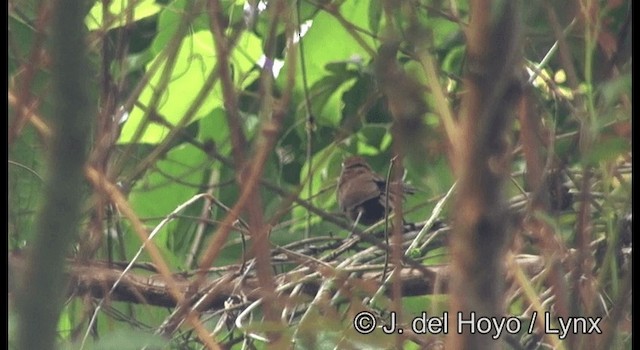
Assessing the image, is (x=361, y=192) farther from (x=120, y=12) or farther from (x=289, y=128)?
(x=120, y=12)

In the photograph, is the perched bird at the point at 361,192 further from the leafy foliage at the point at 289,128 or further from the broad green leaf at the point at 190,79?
the broad green leaf at the point at 190,79

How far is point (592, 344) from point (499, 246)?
0.27 metres

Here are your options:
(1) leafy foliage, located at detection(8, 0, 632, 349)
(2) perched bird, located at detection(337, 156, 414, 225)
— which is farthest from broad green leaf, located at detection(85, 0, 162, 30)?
(2) perched bird, located at detection(337, 156, 414, 225)

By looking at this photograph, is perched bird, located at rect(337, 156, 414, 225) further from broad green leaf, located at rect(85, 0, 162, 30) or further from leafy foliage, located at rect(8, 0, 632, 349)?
broad green leaf, located at rect(85, 0, 162, 30)

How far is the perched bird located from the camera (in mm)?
→ 774

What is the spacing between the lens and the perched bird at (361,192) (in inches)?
30.5

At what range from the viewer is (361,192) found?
2.50 ft

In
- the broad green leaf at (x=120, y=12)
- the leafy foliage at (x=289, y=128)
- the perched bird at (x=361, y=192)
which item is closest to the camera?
the leafy foliage at (x=289, y=128)

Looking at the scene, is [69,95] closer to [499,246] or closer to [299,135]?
[499,246]

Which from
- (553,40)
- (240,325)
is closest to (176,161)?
(240,325)

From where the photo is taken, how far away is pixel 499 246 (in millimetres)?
265

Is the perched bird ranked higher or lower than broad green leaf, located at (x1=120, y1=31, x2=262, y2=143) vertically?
lower

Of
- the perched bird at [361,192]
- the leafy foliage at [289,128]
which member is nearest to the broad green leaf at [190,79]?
the leafy foliage at [289,128]

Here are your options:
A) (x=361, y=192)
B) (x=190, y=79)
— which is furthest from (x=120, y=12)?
(x=361, y=192)
